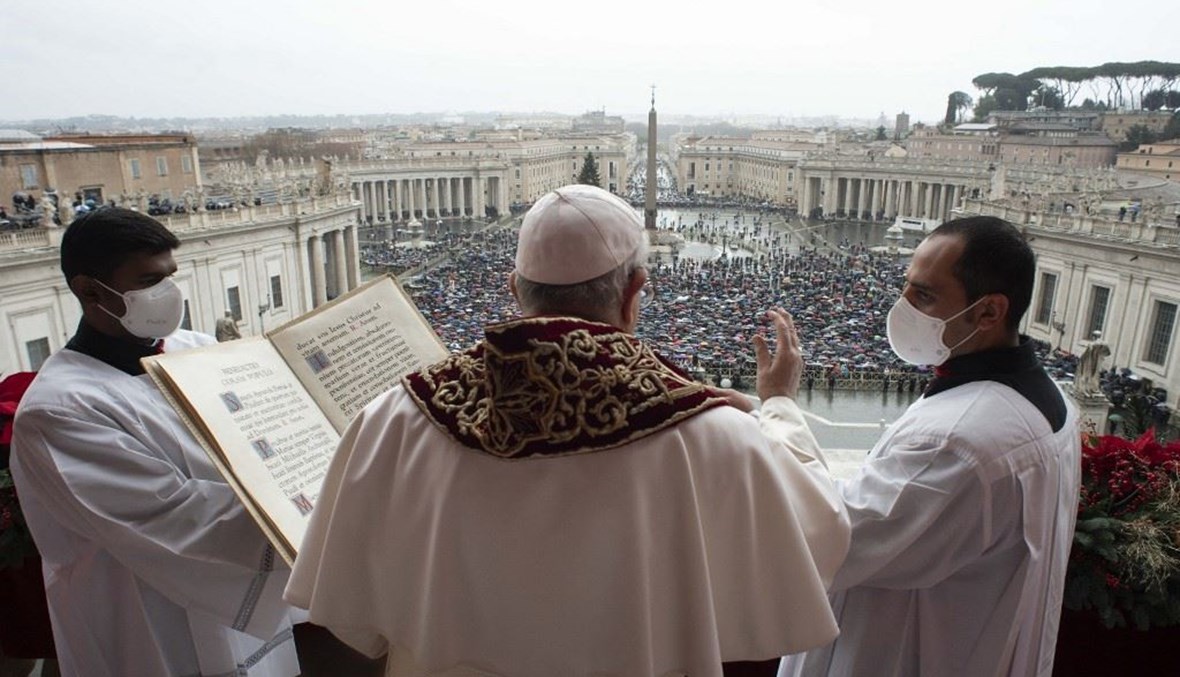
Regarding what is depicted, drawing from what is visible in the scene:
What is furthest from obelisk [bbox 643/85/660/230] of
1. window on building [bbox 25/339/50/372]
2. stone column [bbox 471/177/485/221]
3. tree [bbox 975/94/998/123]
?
tree [bbox 975/94/998/123]

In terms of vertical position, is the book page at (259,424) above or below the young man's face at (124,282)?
below

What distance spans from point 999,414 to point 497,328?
109 centimetres

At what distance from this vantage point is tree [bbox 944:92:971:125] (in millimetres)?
54500

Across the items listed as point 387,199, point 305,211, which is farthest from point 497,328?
point 387,199

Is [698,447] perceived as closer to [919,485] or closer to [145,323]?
[919,485]

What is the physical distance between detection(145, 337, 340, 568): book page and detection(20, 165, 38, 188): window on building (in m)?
16.8

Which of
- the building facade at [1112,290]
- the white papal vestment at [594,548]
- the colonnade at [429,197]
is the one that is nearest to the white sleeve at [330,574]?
the white papal vestment at [594,548]

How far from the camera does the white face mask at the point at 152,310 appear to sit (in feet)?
5.96

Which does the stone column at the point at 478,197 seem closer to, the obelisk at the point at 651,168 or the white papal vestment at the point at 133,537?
the obelisk at the point at 651,168

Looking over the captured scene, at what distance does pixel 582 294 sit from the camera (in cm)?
106

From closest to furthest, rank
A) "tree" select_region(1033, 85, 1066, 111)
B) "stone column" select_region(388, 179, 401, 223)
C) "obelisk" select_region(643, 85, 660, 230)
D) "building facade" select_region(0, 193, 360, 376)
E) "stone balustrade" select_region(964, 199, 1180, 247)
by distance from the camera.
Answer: "building facade" select_region(0, 193, 360, 376) → "stone balustrade" select_region(964, 199, 1180, 247) → "obelisk" select_region(643, 85, 660, 230) → "stone column" select_region(388, 179, 401, 223) → "tree" select_region(1033, 85, 1066, 111)

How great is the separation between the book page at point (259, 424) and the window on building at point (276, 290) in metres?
15.3

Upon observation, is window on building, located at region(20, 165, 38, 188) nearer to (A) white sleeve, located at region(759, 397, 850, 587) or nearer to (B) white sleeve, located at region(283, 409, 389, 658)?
(B) white sleeve, located at region(283, 409, 389, 658)

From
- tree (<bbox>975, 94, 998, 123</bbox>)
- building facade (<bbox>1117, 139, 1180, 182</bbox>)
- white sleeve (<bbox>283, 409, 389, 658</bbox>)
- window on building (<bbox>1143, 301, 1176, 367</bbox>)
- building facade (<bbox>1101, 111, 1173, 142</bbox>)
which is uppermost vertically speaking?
tree (<bbox>975, 94, 998, 123</bbox>)
